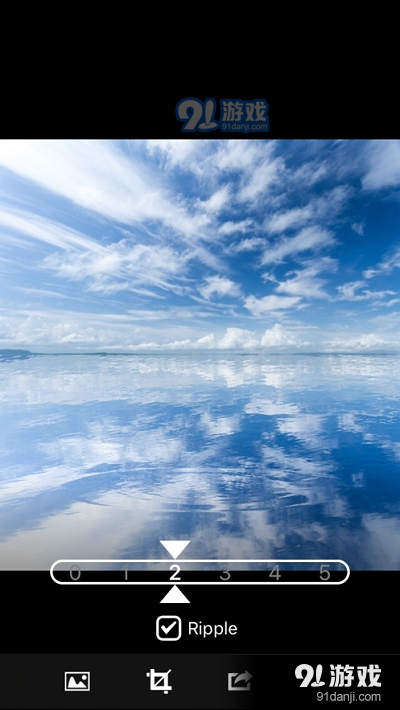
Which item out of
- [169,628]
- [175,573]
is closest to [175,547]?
[175,573]

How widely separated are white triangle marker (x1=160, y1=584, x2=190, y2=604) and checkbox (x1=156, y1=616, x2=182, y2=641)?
5cm

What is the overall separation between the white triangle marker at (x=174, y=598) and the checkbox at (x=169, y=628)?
5 cm

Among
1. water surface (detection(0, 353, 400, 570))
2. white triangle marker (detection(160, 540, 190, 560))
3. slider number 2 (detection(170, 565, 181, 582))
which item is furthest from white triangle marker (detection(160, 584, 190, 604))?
water surface (detection(0, 353, 400, 570))

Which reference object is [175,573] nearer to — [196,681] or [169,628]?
[169,628]

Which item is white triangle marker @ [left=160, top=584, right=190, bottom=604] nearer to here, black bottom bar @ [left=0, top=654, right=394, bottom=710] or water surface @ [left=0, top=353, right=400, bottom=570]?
black bottom bar @ [left=0, top=654, right=394, bottom=710]

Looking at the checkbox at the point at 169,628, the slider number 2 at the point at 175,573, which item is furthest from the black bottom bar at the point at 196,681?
the slider number 2 at the point at 175,573

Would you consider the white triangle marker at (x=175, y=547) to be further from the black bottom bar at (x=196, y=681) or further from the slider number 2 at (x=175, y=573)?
the black bottom bar at (x=196, y=681)

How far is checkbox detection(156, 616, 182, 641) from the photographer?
4.13 ft

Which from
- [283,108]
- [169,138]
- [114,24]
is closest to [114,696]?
[169,138]

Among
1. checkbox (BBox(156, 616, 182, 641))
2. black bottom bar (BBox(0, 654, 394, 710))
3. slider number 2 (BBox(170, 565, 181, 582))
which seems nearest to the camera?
black bottom bar (BBox(0, 654, 394, 710))

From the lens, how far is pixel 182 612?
1.30 metres

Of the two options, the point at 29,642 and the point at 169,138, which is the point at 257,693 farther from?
the point at 169,138

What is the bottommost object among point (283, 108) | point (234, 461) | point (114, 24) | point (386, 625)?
point (234, 461)

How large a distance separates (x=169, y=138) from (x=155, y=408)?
8.68 meters
